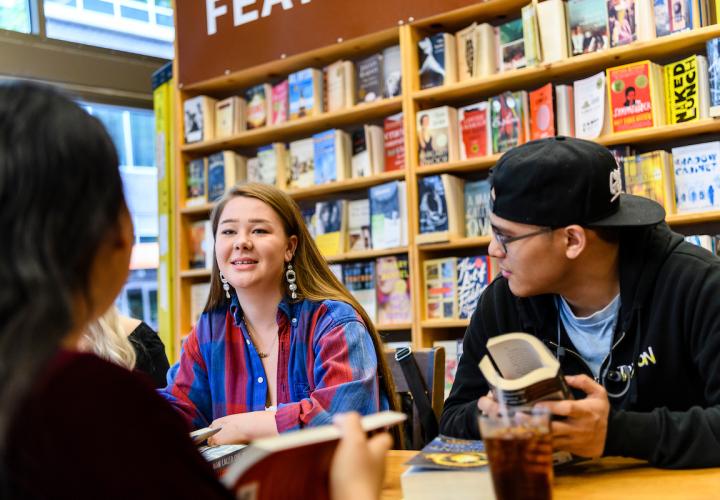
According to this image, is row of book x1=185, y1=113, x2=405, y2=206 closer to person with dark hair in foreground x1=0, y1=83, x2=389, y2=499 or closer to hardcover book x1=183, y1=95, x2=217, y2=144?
hardcover book x1=183, y1=95, x2=217, y2=144

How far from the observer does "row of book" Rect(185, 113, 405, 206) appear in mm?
3895

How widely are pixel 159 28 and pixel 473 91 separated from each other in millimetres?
2888

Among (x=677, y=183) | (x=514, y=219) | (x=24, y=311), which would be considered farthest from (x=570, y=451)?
(x=677, y=183)

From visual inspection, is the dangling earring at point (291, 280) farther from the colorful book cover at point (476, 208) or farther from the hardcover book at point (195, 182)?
the hardcover book at point (195, 182)

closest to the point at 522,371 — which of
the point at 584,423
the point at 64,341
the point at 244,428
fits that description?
the point at 584,423

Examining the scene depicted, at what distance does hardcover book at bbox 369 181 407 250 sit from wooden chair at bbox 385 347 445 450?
1641 millimetres

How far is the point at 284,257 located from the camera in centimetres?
221

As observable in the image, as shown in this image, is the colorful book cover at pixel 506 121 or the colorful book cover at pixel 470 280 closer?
the colorful book cover at pixel 506 121

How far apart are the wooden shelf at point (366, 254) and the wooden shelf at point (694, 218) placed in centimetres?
121

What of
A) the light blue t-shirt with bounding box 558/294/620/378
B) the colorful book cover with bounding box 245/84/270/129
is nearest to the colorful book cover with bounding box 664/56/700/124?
the light blue t-shirt with bounding box 558/294/620/378

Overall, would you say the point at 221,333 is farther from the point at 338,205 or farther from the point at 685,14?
the point at 685,14

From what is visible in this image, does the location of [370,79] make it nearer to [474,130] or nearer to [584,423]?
[474,130]

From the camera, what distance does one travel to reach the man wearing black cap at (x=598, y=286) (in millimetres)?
1497

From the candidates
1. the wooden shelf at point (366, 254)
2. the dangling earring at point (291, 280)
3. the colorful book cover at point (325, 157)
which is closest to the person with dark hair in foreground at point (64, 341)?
the dangling earring at point (291, 280)
